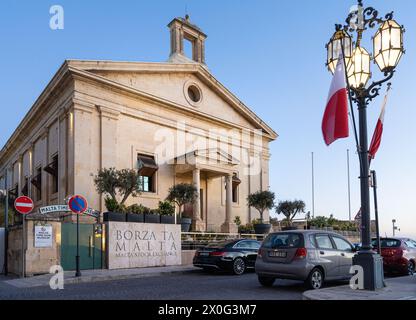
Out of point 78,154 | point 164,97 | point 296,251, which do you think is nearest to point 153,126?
point 164,97

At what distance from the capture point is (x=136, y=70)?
28516mm

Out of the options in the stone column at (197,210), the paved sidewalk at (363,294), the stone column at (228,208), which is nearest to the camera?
the paved sidewalk at (363,294)

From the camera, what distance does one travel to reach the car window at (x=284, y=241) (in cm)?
1143

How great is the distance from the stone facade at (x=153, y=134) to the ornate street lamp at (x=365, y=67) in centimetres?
1786

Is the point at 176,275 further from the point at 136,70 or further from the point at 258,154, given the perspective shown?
the point at 258,154

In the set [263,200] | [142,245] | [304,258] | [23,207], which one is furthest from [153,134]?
[304,258]

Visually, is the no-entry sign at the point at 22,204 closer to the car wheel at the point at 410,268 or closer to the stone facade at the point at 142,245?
the stone facade at the point at 142,245

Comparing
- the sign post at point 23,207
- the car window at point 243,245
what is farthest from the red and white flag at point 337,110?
the sign post at point 23,207

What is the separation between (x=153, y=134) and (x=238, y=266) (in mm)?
14962

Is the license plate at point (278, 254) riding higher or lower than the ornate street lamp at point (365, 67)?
lower

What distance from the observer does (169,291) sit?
36.7 feet

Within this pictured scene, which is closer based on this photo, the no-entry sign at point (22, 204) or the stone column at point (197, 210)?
the no-entry sign at point (22, 204)

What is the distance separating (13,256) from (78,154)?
30.3ft

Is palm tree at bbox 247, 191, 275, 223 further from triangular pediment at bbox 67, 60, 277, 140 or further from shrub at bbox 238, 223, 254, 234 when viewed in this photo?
triangular pediment at bbox 67, 60, 277, 140
